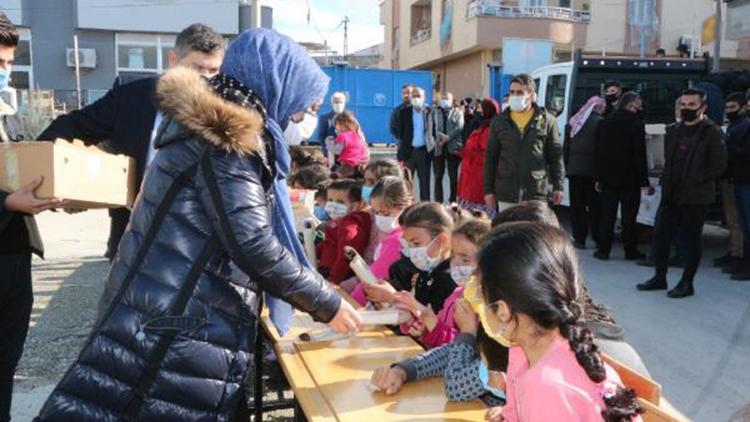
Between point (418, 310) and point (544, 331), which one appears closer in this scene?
point (544, 331)

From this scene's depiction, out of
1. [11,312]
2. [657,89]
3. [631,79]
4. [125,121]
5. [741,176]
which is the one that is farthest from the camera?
[657,89]

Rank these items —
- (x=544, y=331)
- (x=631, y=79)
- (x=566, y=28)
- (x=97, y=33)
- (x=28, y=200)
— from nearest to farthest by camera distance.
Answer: (x=544, y=331) < (x=28, y=200) < (x=631, y=79) < (x=97, y=33) < (x=566, y=28)

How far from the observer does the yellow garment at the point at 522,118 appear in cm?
641

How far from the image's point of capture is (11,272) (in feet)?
9.25

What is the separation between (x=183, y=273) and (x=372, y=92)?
20302 mm

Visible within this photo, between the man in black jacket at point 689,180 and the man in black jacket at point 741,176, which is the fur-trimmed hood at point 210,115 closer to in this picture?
the man in black jacket at point 689,180

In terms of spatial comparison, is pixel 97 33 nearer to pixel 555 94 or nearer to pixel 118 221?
pixel 555 94

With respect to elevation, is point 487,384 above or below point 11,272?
below

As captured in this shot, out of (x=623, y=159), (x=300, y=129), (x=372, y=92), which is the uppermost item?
(x=372, y=92)

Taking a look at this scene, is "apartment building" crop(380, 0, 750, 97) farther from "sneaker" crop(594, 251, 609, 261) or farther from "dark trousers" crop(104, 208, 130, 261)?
"dark trousers" crop(104, 208, 130, 261)

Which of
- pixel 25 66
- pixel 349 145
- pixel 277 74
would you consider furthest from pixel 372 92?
pixel 277 74

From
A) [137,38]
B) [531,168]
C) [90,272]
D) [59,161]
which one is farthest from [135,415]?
[137,38]

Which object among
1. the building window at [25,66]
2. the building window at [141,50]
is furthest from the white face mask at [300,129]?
the building window at [25,66]

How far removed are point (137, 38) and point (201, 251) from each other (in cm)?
2845
